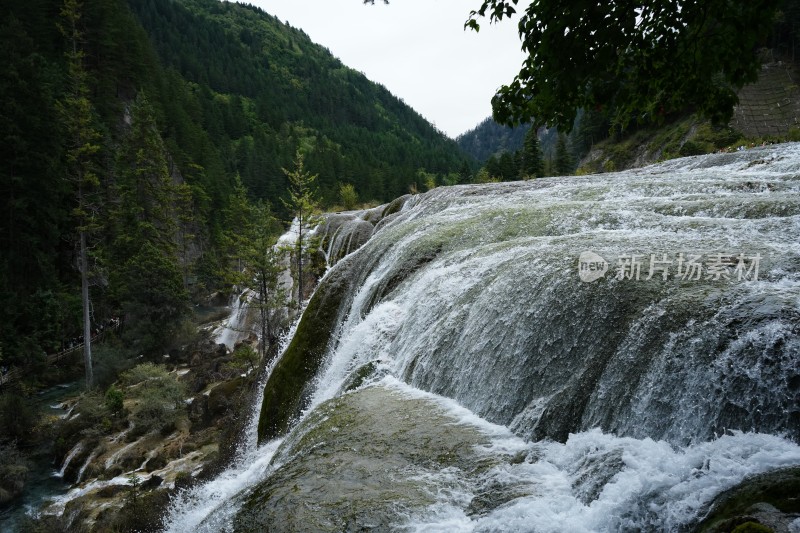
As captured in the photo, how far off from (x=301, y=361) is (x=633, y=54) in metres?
8.80

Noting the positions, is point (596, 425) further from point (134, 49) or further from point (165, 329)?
point (134, 49)

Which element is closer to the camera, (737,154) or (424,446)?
(424,446)

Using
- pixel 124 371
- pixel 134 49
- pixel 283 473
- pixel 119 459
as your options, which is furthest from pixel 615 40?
pixel 134 49

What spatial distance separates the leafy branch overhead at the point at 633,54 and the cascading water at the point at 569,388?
1.89 meters

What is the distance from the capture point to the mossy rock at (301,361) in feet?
32.4

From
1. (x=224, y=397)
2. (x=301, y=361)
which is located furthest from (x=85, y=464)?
(x=301, y=361)

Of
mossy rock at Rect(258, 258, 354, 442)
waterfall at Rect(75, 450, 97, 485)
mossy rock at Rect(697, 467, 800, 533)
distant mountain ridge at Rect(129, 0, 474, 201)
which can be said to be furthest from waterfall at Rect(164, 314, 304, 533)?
distant mountain ridge at Rect(129, 0, 474, 201)

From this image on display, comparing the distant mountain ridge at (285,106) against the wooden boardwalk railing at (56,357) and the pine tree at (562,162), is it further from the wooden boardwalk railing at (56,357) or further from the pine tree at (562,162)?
the wooden boardwalk railing at (56,357)

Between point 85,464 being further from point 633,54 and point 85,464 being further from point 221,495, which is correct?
point 633,54

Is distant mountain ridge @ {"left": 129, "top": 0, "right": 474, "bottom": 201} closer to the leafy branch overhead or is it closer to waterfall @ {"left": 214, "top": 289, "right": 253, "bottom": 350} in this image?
waterfall @ {"left": 214, "top": 289, "right": 253, "bottom": 350}

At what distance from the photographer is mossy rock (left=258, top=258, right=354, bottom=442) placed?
988 centimetres

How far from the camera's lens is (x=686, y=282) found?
4871 mm

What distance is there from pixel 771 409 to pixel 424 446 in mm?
3069

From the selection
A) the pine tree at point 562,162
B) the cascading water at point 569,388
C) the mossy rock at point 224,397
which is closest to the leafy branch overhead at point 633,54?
the cascading water at point 569,388
